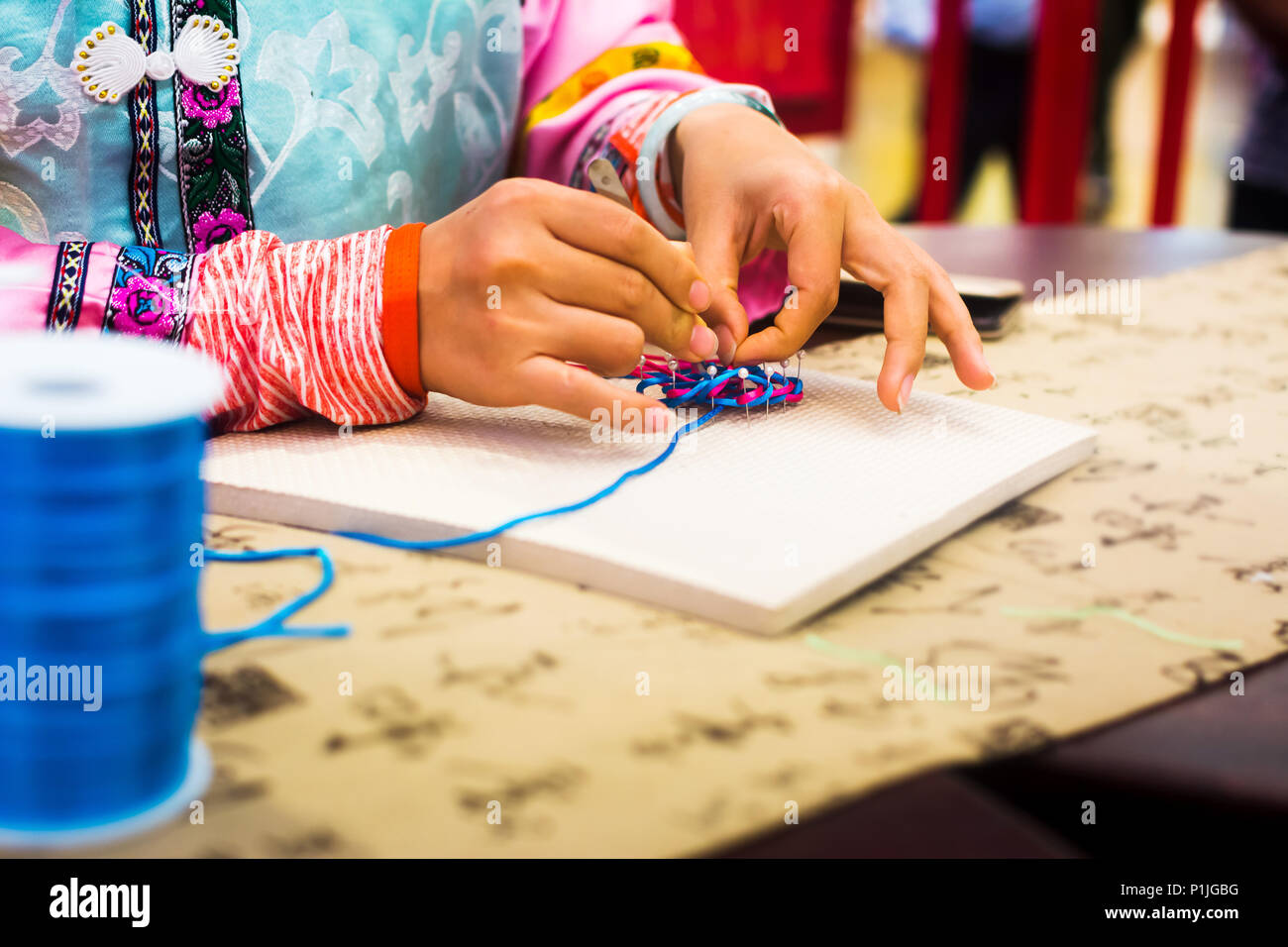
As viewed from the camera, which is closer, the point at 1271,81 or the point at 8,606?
the point at 8,606

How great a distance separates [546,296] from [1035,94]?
2420 millimetres

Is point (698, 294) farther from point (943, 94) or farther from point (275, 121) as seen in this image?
point (943, 94)

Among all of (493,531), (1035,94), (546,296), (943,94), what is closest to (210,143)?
(546,296)

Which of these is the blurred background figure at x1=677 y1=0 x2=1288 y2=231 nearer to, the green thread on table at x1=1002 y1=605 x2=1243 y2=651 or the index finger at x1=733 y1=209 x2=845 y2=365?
the index finger at x1=733 y1=209 x2=845 y2=365

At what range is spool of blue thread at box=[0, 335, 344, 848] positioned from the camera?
0.29 metres

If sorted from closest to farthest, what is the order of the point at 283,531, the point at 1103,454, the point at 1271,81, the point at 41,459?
the point at 41,459 < the point at 283,531 < the point at 1103,454 < the point at 1271,81

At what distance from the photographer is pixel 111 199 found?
0.71 metres

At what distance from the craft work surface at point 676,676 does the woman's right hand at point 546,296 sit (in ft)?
0.16

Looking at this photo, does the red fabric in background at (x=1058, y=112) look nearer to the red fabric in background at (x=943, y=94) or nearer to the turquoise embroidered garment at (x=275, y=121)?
the red fabric in background at (x=943, y=94)

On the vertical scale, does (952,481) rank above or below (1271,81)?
below

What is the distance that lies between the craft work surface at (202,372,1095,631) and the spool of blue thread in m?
0.18
